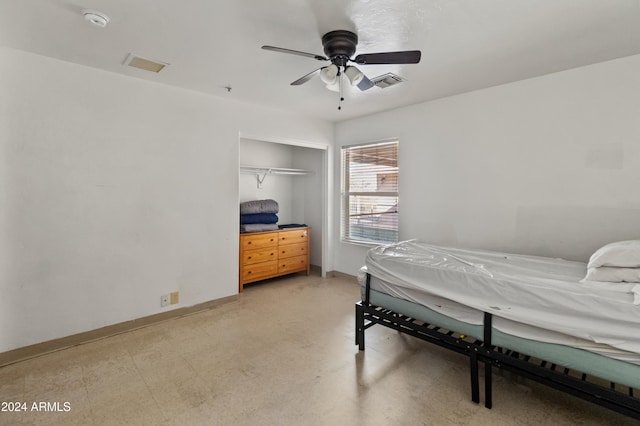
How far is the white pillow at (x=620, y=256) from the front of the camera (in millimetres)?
1814

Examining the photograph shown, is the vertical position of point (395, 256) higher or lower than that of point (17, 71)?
lower

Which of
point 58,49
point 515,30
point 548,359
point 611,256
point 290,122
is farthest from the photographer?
point 290,122

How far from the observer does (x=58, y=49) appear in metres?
2.46

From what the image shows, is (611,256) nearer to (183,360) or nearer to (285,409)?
(285,409)

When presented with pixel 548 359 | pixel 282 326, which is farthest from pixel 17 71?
pixel 548 359

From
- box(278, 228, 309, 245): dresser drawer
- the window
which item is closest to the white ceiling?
the window

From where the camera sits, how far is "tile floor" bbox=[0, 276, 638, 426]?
1868 millimetres

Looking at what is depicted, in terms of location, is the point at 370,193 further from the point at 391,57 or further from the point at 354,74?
the point at 391,57

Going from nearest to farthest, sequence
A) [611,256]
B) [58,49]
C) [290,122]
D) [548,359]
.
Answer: [548,359] < [611,256] < [58,49] < [290,122]

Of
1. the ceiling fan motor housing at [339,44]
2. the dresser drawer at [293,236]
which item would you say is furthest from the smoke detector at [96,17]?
the dresser drawer at [293,236]

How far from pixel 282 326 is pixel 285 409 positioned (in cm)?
125

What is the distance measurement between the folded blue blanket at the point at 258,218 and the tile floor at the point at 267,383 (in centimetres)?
172

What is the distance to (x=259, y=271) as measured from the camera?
446 centimetres

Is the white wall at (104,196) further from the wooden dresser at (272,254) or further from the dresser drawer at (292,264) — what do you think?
the dresser drawer at (292,264)
